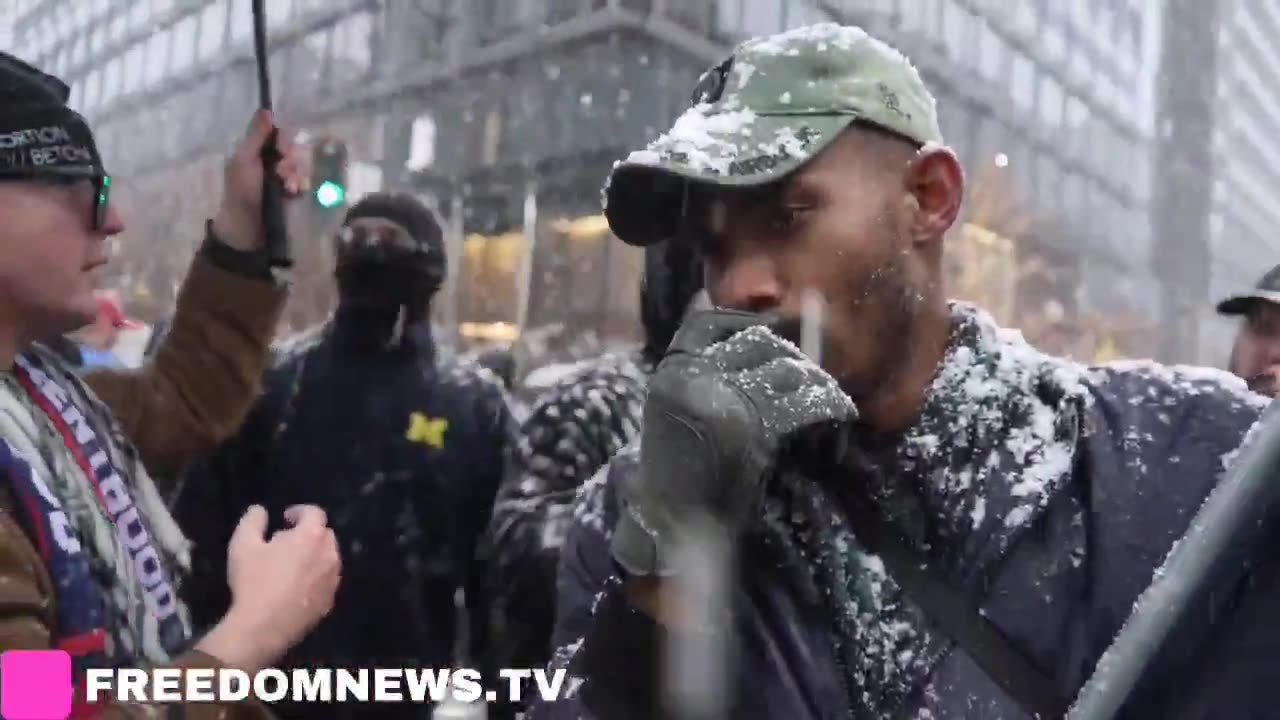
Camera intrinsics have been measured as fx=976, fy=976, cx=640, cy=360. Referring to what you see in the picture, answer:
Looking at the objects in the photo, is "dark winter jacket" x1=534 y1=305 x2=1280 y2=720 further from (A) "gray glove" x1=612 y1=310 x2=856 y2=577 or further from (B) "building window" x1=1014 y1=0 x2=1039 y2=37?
(B) "building window" x1=1014 y1=0 x2=1039 y2=37

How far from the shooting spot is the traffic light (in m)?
2.53

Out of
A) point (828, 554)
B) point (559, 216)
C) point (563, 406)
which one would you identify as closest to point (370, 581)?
point (563, 406)

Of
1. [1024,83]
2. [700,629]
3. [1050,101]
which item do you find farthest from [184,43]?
[1050,101]

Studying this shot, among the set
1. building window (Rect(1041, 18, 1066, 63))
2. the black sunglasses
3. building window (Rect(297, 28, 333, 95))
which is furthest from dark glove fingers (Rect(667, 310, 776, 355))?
building window (Rect(1041, 18, 1066, 63))

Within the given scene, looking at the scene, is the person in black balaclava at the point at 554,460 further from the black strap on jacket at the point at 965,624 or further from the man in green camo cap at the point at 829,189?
the black strap on jacket at the point at 965,624

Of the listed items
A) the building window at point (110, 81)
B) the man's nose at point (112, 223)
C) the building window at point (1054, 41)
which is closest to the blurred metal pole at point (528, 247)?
the building window at point (1054, 41)

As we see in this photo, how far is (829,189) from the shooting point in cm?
114

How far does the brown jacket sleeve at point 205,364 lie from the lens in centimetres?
174

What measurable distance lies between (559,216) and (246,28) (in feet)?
22.1

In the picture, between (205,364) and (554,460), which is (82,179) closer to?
(205,364)

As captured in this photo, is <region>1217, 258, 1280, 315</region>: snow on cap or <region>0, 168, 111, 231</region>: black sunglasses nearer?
<region>0, 168, 111, 231</region>: black sunglasses

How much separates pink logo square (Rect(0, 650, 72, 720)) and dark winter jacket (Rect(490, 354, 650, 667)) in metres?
0.90

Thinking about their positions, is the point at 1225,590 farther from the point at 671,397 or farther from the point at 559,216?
the point at 559,216

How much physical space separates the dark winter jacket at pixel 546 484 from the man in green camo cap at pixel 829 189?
2.65ft
